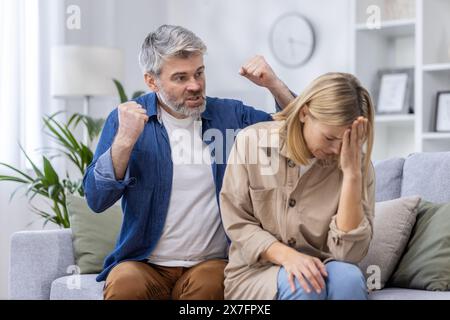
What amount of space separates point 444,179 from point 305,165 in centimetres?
68

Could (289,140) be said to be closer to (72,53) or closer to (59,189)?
(59,189)

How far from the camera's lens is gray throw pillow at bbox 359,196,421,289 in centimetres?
221

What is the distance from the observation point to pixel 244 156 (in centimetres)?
189

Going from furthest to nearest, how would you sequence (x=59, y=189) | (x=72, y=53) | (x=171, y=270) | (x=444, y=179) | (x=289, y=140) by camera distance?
(x=72, y=53)
(x=59, y=189)
(x=444, y=179)
(x=171, y=270)
(x=289, y=140)

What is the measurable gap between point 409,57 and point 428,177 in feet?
6.61

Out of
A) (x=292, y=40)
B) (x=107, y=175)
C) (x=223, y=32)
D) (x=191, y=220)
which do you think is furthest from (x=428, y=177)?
(x=223, y=32)

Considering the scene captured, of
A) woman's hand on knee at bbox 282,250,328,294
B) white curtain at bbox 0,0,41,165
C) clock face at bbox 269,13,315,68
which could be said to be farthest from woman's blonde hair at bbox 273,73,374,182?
clock face at bbox 269,13,315,68

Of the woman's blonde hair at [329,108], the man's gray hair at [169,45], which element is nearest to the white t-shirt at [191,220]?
the man's gray hair at [169,45]

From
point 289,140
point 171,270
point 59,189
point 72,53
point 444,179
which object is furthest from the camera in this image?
point 72,53

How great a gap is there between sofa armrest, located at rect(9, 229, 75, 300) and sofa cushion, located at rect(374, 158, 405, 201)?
1.09m

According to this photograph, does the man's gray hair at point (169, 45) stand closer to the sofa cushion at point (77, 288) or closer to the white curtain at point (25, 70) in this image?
the sofa cushion at point (77, 288)

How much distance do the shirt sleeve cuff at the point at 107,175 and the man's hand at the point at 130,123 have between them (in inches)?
2.9

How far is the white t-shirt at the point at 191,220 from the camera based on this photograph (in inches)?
82.4
